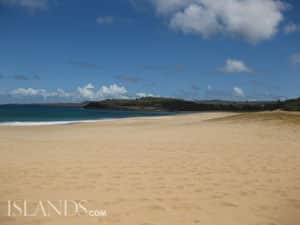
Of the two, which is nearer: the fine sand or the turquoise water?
the fine sand

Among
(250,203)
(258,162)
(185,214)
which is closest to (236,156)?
(258,162)

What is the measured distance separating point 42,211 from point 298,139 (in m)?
12.4

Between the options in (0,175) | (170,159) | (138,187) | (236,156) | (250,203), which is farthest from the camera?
(236,156)

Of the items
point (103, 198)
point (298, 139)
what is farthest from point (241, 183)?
point (298, 139)

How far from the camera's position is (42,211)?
4480mm

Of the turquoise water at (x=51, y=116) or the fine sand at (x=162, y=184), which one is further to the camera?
the turquoise water at (x=51, y=116)

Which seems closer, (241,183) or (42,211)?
(42,211)

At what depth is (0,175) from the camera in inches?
262

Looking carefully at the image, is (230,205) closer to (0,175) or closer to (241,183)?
(241,183)

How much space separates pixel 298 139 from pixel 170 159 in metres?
7.82

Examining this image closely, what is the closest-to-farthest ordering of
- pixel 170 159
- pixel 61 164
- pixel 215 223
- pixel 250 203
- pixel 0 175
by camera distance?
pixel 215 223 < pixel 250 203 < pixel 0 175 < pixel 61 164 < pixel 170 159

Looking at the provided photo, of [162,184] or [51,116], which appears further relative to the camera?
[51,116]

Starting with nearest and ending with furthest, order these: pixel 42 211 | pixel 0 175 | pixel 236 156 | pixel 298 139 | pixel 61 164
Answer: pixel 42 211 → pixel 0 175 → pixel 61 164 → pixel 236 156 → pixel 298 139

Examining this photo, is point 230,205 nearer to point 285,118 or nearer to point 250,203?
point 250,203
